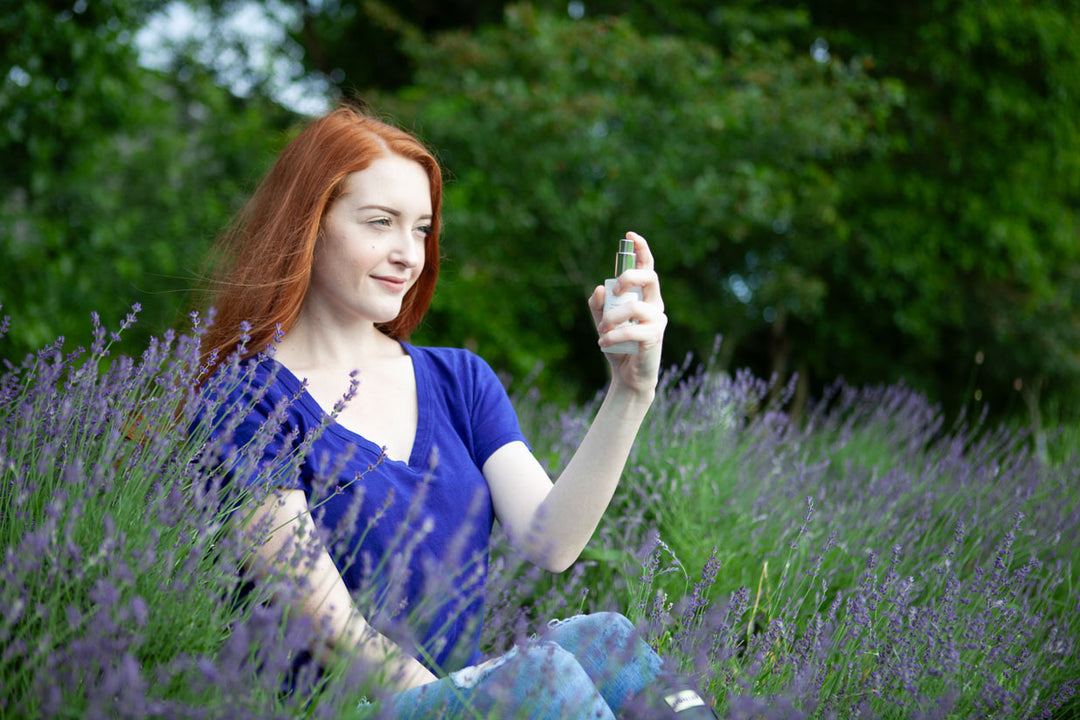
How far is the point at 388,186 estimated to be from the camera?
2.11 meters

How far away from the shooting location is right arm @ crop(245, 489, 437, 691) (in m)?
1.36

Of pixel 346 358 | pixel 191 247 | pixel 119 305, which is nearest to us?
pixel 346 358

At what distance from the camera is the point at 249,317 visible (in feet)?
6.96

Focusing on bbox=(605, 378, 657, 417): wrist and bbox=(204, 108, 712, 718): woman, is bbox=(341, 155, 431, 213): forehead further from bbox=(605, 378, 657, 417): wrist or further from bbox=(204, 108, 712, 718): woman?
bbox=(605, 378, 657, 417): wrist

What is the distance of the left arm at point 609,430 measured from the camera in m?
1.68

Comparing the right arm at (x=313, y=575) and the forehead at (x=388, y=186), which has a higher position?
the forehead at (x=388, y=186)

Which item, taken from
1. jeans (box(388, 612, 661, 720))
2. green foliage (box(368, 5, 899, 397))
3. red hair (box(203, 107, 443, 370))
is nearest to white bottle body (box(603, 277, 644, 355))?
jeans (box(388, 612, 661, 720))

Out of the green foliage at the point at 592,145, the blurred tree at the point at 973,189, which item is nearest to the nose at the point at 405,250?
the green foliage at the point at 592,145

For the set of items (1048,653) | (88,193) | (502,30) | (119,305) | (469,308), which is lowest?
(119,305)

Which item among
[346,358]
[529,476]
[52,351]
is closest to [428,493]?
[529,476]

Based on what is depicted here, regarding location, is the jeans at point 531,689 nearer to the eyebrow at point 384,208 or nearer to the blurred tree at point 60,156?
the eyebrow at point 384,208

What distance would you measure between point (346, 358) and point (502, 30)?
5.82 meters

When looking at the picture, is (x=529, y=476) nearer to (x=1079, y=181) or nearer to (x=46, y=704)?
(x=46, y=704)

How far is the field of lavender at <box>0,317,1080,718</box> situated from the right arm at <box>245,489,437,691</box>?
70 mm
